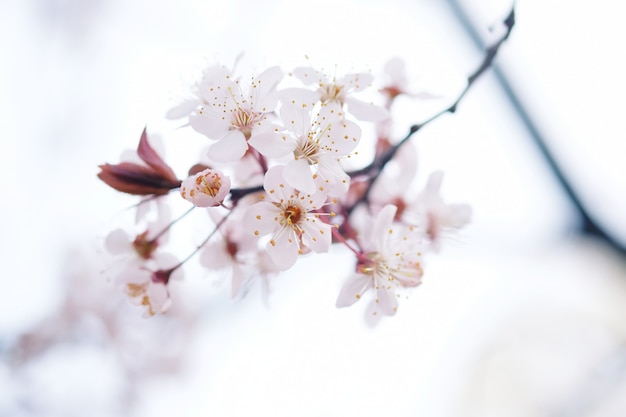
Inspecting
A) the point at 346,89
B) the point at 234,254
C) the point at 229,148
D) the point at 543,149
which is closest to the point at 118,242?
the point at 234,254

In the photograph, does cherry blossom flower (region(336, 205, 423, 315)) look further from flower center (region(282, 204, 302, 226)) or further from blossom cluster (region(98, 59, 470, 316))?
flower center (region(282, 204, 302, 226))

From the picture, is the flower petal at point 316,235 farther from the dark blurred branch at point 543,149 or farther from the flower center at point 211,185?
the dark blurred branch at point 543,149

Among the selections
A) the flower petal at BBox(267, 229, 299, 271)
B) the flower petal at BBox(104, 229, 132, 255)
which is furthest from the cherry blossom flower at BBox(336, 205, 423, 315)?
the flower petal at BBox(104, 229, 132, 255)

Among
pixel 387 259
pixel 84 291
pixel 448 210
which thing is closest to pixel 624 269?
pixel 448 210

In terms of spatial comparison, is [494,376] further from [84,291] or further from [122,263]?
[122,263]

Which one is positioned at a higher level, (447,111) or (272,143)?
(272,143)

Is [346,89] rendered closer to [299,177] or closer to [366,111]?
[366,111]
